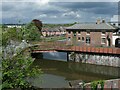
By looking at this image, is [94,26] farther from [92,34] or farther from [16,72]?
[16,72]

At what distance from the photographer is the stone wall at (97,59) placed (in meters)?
43.7

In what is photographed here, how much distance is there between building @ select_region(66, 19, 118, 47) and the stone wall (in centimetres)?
772

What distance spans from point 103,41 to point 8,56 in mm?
40120

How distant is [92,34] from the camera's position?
2371 inches

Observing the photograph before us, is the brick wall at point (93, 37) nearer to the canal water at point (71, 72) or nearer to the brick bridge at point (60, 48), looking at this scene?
the brick bridge at point (60, 48)

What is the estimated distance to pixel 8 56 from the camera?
21.6 metres

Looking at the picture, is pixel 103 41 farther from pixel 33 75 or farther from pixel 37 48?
pixel 33 75

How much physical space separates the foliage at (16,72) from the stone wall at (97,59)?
964 inches

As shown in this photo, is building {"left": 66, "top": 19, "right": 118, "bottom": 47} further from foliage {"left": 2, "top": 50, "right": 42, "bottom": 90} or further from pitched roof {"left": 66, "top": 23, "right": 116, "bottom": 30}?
foliage {"left": 2, "top": 50, "right": 42, "bottom": 90}

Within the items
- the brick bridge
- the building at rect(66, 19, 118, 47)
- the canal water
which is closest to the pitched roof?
the building at rect(66, 19, 118, 47)

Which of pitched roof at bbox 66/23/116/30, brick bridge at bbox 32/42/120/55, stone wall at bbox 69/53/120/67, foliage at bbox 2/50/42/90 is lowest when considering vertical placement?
stone wall at bbox 69/53/120/67

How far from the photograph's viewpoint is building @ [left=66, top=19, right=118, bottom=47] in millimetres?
57438

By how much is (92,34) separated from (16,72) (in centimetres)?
4172

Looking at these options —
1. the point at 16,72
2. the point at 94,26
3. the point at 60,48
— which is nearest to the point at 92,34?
the point at 94,26
